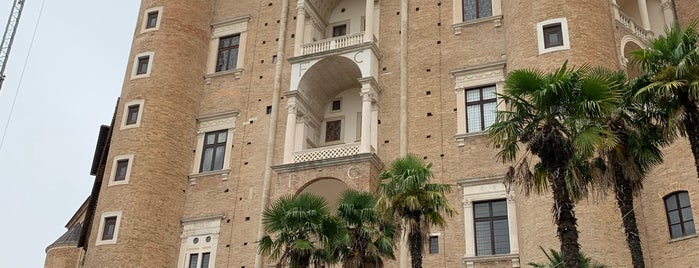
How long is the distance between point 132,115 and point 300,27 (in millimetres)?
7588

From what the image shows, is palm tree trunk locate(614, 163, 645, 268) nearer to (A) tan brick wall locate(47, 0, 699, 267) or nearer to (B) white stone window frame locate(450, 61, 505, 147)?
(A) tan brick wall locate(47, 0, 699, 267)

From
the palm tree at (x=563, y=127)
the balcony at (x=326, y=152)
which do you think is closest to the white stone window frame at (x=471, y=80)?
the balcony at (x=326, y=152)

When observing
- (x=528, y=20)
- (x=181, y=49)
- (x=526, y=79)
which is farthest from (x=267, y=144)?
(x=526, y=79)

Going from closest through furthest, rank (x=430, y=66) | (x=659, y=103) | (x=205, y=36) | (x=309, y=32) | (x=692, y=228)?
1. (x=659, y=103)
2. (x=692, y=228)
3. (x=430, y=66)
4. (x=309, y=32)
5. (x=205, y=36)

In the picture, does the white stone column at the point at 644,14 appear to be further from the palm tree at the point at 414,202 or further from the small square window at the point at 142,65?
the small square window at the point at 142,65

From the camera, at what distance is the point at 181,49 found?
102 ft

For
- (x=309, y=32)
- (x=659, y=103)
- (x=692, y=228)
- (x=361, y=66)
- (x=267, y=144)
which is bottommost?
(x=692, y=228)

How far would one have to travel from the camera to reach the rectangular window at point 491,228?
23.7 meters

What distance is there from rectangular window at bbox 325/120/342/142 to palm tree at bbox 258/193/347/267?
33.1 feet

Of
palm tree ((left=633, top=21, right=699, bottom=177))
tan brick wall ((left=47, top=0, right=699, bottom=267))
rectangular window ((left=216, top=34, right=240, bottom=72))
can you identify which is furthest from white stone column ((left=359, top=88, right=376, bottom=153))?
palm tree ((left=633, top=21, right=699, bottom=177))

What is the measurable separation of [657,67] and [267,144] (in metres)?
16.2

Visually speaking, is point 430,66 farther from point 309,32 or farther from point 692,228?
point 692,228

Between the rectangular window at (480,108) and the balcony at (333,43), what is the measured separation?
16.1 feet

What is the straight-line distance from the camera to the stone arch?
2659 cm
